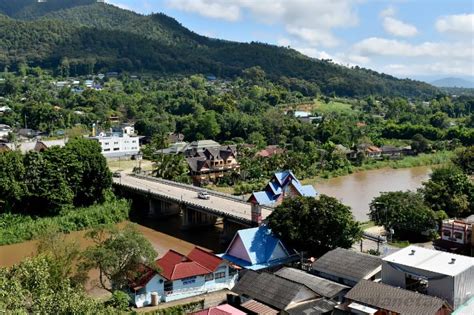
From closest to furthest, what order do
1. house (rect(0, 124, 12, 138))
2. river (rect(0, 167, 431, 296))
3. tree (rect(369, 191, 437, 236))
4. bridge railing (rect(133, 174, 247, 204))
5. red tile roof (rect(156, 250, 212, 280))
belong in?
red tile roof (rect(156, 250, 212, 280))
tree (rect(369, 191, 437, 236))
river (rect(0, 167, 431, 296))
bridge railing (rect(133, 174, 247, 204))
house (rect(0, 124, 12, 138))

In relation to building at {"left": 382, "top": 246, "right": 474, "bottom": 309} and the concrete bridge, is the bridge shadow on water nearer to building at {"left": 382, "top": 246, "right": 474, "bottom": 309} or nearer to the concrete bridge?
the concrete bridge

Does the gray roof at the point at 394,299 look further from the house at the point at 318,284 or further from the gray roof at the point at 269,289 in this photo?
the gray roof at the point at 269,289

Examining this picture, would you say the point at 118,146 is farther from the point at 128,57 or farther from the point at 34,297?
the point at 128,57

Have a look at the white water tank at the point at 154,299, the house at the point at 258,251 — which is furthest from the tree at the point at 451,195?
the white water tank at the point at 154,299

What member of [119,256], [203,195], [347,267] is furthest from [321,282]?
[203,195]

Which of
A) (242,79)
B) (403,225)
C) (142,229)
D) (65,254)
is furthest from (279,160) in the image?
(242,79)

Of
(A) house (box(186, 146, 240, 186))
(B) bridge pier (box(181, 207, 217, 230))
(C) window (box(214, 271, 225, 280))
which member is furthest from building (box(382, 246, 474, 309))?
(A) house (box(186, 146, 240, 186))
